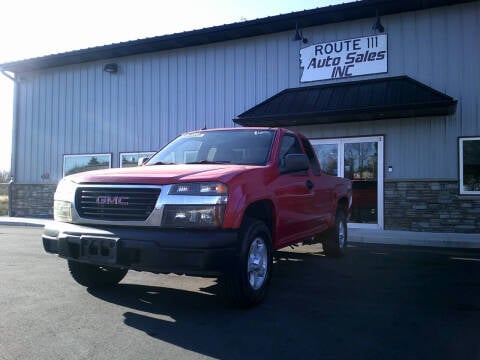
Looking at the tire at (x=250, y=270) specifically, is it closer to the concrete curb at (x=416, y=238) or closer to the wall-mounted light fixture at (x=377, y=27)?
the concrete curb at (x=416, y=238)

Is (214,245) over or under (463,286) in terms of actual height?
over

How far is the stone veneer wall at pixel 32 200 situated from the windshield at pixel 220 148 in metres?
12.7

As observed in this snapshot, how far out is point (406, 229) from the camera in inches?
475

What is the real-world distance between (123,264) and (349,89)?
9.71m

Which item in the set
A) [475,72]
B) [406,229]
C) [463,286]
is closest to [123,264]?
[463,286]

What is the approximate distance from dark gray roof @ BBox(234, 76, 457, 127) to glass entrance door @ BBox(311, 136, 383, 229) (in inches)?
30.3

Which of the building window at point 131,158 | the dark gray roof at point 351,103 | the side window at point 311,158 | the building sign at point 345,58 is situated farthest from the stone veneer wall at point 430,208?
the building window at point 131,158

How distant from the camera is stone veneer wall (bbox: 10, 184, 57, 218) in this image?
17.5m

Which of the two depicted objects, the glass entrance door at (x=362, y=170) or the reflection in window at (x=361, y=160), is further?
the reflection in window at (x=361, y=160)

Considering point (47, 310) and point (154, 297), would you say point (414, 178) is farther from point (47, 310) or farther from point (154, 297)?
point (47, 310)

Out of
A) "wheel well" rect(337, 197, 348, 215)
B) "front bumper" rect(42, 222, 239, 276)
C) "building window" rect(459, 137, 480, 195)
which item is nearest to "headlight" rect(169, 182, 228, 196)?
"front bumper" rect(42, 222, 239, 276)

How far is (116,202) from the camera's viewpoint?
4484 mm

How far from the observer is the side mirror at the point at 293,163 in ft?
17.6

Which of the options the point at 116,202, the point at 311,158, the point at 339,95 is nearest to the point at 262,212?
the point at 116,202
